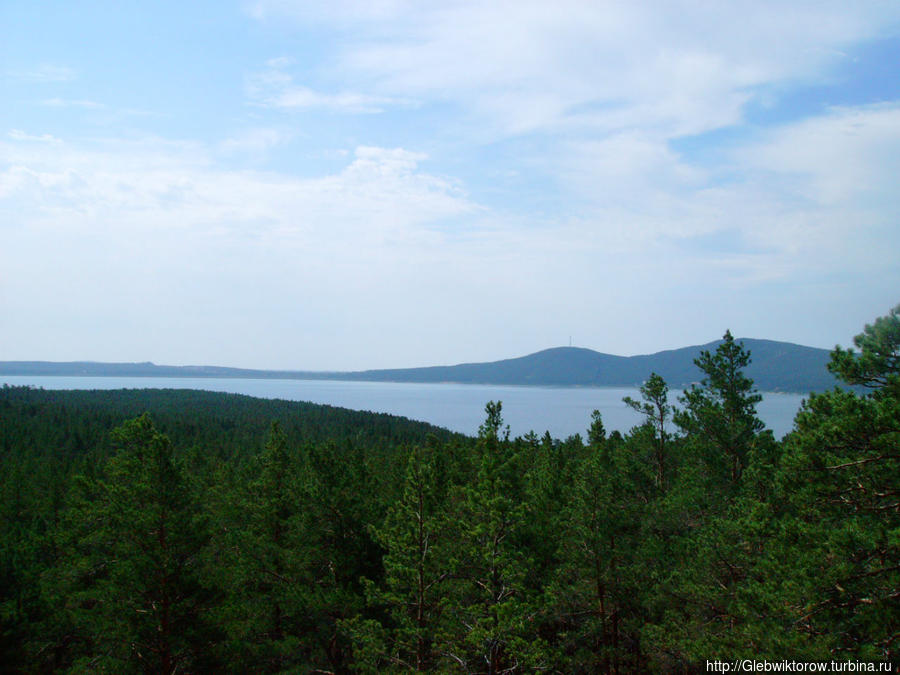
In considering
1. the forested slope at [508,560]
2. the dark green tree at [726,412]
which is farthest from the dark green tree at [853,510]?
the dark green tree at [726,412]

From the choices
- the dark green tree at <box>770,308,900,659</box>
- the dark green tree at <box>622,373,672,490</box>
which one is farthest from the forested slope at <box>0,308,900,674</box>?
the dark green tree at <box>622,373,672,490</box>

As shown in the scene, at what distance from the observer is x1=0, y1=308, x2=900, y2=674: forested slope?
1023cm

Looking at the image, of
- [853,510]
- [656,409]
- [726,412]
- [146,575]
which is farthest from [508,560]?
[656,409]

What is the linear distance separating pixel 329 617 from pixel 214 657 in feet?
12.7

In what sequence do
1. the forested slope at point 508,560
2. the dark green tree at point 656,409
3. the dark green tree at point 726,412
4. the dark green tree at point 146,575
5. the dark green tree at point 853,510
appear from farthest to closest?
the dark green tree at point 656,409 < the dark green tree at point 726,412 < the dark green tree at point 146,575 < the forested slope at point 508,560 < the dark green tree at point 853,510

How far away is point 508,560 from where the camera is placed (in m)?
14.8

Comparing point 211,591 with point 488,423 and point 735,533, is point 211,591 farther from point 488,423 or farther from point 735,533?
point 735,533

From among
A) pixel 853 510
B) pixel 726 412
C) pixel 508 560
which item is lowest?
pixel 508 560

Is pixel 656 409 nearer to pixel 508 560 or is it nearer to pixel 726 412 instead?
pixel 726 412

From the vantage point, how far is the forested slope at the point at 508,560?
1023 cm

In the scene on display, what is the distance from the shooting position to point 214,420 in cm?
11238

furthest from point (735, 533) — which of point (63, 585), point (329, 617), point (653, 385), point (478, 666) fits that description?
point (63, 585)

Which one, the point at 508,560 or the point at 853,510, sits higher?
the point at 853,510

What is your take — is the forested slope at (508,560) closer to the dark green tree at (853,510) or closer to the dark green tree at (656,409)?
the dark green tree at (853,510)
